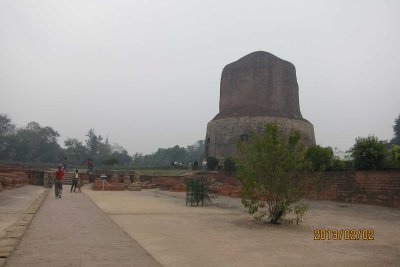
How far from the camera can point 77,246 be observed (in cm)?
430

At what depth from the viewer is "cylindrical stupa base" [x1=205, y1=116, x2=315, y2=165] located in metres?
29.8

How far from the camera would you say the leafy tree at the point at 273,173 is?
6.80 meters

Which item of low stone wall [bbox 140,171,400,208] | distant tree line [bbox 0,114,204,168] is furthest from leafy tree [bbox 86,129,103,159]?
low stone wall [bbox 140,171,400,208]

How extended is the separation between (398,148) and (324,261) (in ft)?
32.3

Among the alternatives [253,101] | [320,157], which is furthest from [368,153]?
[253,101]

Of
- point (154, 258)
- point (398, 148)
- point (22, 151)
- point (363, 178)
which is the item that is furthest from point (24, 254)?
point (22, 151)

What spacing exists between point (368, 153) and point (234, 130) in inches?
737

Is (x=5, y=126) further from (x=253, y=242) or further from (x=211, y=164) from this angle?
(x=253, y=242)

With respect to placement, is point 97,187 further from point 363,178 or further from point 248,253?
point 248,253

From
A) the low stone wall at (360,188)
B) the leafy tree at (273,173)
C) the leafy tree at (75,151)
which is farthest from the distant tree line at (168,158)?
the leafy tree at (273,173)

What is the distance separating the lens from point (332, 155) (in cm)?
1513
